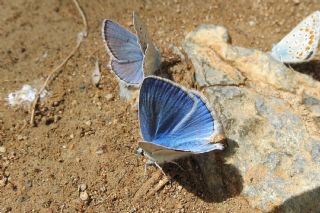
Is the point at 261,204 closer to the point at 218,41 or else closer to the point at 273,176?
the point at 273,176

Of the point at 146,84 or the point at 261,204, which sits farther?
the point at 261,204

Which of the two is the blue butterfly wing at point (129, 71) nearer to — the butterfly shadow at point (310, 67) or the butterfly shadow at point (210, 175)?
the butterfly shadow at point (210, 175)

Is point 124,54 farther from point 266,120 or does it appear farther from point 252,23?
point 252,23

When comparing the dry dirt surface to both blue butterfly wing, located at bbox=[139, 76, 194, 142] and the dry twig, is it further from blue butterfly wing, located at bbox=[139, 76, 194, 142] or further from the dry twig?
blue butterfly wing, located at bbox=[139, 76, 194, 142]

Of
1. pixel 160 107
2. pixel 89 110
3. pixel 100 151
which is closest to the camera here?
pixel 160 107

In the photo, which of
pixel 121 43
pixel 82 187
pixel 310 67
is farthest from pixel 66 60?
pixel 310 67

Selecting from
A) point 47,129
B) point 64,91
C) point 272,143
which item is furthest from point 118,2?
point 272,143

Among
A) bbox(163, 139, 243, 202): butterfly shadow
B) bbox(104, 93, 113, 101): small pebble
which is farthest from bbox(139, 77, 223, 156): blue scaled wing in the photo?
bbox(104, 93, 113, 101): small pebble
